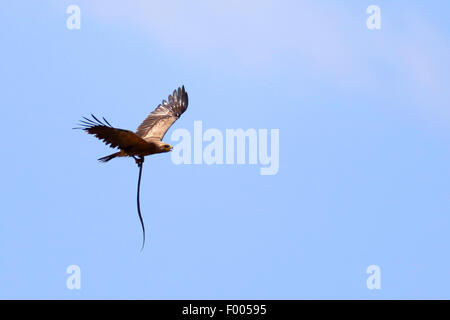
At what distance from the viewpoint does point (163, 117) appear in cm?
2233

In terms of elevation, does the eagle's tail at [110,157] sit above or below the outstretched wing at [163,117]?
below

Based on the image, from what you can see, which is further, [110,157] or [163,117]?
[163,117]

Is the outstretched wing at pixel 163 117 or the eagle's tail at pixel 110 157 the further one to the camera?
the outstretched wing at pixel 163 117

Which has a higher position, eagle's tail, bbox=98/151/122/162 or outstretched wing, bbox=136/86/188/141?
outstretched wing, bbox=136/86/188/141

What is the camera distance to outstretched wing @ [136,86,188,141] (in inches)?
852

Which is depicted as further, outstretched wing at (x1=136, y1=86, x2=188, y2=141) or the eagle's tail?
outstretched wing at (x1=136, y1=86, x2=188, y2=141)

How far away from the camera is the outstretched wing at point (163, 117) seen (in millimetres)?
21641

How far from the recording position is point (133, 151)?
19.8m

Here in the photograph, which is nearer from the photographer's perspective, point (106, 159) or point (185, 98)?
point (106, 159)

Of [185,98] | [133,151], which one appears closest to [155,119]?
[185,98]
